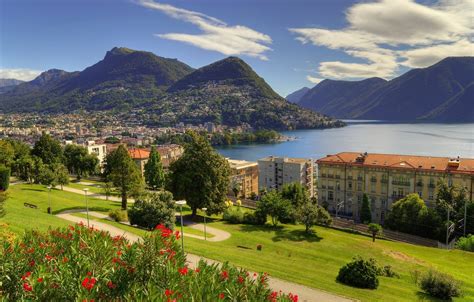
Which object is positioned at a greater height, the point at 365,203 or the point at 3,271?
the point at 3,271

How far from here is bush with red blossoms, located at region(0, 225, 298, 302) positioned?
26.2ft

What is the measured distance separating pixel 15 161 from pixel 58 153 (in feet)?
53.2

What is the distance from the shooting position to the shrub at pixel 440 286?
17.9 m

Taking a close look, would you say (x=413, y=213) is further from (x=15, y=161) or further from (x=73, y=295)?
(x=15, y=161)

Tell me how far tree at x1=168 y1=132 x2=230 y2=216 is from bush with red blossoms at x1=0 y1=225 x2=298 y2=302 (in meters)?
26.0

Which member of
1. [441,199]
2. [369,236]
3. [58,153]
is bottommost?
[369,236]

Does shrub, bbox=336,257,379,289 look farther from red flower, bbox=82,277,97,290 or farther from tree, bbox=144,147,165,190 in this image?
tree, bbox=144,147,165,190

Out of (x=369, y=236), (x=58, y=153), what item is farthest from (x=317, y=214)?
(x=58, y=153)

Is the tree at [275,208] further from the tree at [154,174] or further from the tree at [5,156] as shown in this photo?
the tree at [5,156]

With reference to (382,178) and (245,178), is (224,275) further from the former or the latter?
(245,178)

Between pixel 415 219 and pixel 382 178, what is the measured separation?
14.6 m

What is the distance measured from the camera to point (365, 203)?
53188mm

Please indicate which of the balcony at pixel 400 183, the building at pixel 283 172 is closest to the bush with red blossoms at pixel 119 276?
the balcony at pixel 400 183

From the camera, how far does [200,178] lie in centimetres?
3659
